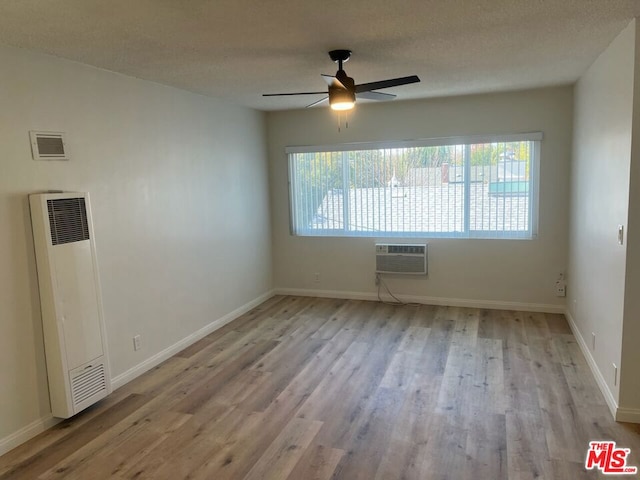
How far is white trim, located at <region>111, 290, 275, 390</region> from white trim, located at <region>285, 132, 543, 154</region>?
200 cm

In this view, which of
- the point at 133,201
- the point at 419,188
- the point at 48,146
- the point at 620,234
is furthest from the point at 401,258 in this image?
the point at 48,146

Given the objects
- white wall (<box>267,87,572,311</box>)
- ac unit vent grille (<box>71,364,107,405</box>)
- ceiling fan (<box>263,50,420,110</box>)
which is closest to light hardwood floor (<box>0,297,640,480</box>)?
ac unit vent grille (<box>71,364,107,405</box>)

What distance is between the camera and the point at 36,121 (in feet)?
9.53

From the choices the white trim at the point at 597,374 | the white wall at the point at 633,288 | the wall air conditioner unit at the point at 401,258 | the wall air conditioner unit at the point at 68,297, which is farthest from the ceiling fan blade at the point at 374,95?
the white trim at the point at 597,374

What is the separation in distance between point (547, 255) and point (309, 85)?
3144mm

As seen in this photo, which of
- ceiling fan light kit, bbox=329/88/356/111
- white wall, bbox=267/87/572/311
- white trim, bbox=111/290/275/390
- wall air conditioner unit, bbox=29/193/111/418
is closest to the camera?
wall air conditioner unit, bbox=29/193/111/418

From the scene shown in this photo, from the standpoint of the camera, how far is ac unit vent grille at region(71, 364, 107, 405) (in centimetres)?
296

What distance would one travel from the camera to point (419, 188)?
17.6 feet

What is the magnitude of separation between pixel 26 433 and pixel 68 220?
4.47 ft

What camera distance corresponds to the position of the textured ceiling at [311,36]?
2293 mm

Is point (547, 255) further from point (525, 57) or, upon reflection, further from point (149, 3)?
point (149, 3)

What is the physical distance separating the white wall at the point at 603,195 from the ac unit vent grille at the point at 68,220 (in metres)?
3.43

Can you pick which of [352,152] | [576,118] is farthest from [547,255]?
[352,152]

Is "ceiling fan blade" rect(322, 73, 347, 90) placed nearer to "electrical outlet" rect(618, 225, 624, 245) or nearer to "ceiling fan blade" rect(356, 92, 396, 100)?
"ceiling fan blade" rect(356, 92, 396, 100)
